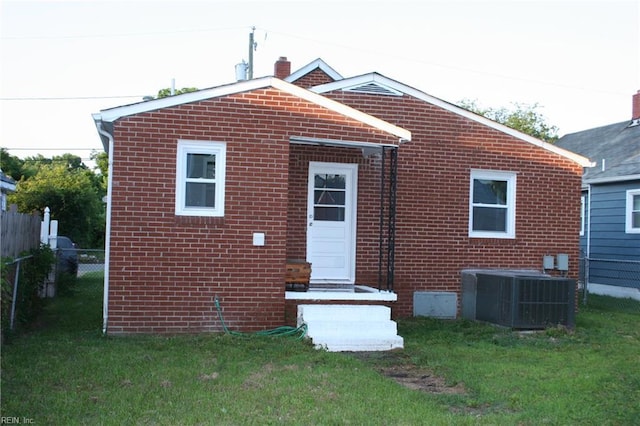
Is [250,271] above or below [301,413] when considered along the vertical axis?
above

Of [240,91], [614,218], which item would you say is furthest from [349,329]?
[614,218]

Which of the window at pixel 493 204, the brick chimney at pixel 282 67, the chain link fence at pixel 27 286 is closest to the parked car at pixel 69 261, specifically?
the chain link fence at pixel 27 286

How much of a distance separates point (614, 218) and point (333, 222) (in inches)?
378

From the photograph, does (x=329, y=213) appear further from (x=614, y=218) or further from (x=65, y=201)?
(x=65, y=201)

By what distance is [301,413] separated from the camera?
5.88 m

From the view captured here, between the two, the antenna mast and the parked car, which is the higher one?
the antenna mast

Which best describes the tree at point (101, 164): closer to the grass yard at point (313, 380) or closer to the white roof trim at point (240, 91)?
the white roof trim at point (240, 91)

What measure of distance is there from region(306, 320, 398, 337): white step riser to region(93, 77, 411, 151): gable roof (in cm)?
301

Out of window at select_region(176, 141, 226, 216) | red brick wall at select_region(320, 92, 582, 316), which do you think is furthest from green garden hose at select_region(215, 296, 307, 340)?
red brick wall at select_region(320, 92, 582, 316)

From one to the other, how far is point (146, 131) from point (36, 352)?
335 cm

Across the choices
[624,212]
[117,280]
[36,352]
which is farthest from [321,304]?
[624,212]

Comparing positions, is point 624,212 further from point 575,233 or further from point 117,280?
point 117,280

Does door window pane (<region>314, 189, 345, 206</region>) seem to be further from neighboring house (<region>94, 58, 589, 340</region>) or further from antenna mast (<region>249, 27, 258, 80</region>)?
antenna mast (<region>249, 27, 258, 80</region>)

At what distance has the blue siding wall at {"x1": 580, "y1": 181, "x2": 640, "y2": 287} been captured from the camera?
56.9 ft
